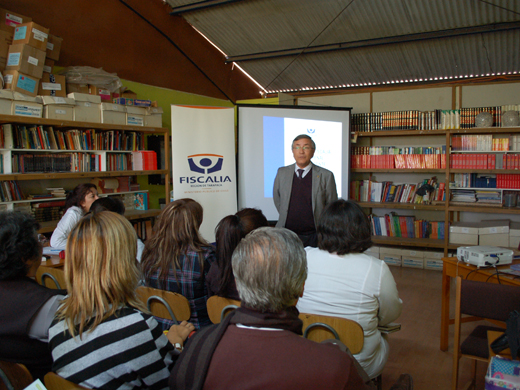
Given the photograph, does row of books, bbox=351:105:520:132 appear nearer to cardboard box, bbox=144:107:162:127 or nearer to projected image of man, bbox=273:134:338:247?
projected image of man, bbox=273:134:338:247

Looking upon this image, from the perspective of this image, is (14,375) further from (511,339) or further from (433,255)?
(433,255)

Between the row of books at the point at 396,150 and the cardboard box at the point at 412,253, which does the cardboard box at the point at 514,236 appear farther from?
the row of books at the point at 396,150

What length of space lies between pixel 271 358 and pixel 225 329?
14cm

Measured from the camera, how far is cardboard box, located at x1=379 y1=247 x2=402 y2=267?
531cm

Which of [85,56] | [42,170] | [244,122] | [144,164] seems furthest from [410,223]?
[85,56]

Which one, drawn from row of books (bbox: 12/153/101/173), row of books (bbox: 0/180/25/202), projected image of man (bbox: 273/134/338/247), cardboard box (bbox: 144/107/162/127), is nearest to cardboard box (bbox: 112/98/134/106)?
cardboard box (bbox: 144/107/162/127)

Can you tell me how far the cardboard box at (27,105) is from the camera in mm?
3760

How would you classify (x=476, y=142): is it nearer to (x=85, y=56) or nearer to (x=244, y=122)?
(x=244, y=122)

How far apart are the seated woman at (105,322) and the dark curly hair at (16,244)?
1.06ft

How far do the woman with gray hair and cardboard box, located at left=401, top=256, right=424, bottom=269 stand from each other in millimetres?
4635

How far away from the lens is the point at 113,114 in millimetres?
4754

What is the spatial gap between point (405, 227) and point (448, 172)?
3.13ft

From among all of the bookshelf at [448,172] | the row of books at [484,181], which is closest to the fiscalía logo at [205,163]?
the bookshelf at [448,172]

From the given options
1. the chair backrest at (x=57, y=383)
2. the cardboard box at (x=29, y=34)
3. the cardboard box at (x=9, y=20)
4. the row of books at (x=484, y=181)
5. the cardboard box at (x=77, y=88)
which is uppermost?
the cardboard box at (x=9, y=20)
